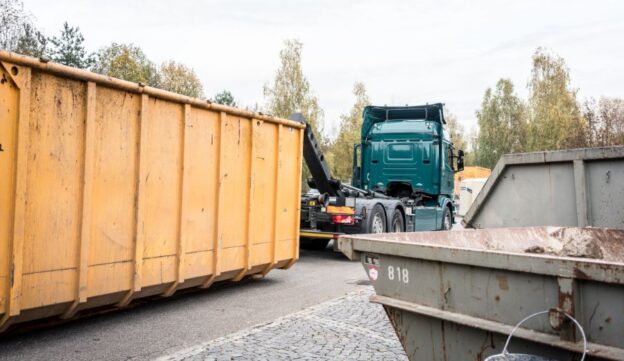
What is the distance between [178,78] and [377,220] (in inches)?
1176

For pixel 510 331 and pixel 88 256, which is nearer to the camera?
pixel 510 331

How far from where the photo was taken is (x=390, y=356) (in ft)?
13.2

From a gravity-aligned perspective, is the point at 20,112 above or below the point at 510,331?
above

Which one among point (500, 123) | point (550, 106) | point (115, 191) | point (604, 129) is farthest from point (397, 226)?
point (500, 123)

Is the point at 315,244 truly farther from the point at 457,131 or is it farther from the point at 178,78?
the point at 457,131

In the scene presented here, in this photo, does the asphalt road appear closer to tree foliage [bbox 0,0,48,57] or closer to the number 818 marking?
the number 818 marking

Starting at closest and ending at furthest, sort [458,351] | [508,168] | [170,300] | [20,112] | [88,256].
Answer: [458,351]
[20,112]
[88,256]
[508,168]
[170,300]

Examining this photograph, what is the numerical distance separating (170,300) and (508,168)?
13.5 feet

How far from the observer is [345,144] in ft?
107

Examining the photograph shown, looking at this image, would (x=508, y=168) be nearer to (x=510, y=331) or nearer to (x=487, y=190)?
(x=487, y=190)

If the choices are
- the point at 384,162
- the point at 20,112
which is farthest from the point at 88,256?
the point at 384,162

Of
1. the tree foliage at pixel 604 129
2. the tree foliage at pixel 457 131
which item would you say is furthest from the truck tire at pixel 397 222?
the tree foliage at pixel 457 131

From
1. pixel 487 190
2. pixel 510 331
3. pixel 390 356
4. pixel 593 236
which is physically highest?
pixel 487 190

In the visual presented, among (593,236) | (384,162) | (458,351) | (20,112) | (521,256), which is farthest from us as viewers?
(384,162)
